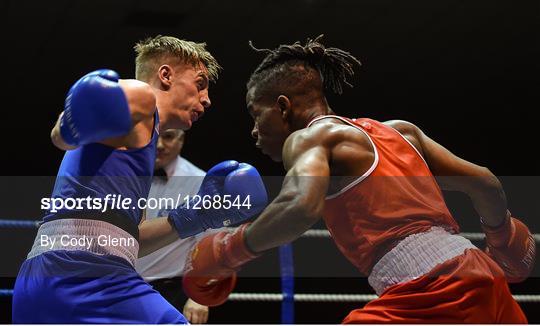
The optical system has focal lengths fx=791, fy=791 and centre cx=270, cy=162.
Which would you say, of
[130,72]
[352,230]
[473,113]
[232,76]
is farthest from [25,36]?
[352,230]

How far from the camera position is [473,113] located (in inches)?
248

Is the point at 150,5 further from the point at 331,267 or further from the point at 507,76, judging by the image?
the point at 507,76

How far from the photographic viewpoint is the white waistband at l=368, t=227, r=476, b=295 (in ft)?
6.12

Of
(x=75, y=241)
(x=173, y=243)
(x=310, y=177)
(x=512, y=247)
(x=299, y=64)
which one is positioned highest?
(x=299, y=64)

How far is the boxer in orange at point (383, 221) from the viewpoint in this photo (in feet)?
5.92

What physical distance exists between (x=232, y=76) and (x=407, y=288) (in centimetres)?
448

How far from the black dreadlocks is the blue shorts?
70 centimetres

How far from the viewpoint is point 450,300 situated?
70.9 inches

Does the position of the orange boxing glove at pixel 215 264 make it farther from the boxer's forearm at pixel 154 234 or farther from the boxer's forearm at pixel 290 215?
the boxer's forearm at pixel 154 234

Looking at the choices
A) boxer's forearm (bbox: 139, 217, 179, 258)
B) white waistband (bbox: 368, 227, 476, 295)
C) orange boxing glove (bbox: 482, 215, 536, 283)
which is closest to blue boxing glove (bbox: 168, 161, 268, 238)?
boxer's forearm (bbox: 139, 217, 179, 258)

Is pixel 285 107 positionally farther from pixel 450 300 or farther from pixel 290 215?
pixel 450 300

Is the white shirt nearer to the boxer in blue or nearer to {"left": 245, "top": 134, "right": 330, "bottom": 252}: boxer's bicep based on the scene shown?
the boxer in blue

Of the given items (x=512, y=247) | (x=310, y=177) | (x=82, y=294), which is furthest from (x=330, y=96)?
(x=82, y=294)

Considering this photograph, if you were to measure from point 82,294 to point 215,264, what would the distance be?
0.34 m
